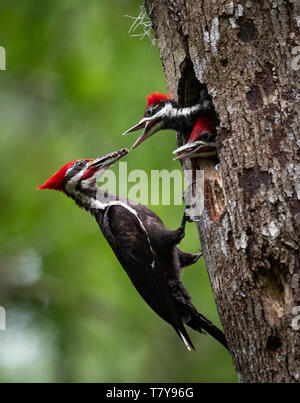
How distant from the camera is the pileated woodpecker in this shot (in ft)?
12.5

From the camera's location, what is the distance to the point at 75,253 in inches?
267

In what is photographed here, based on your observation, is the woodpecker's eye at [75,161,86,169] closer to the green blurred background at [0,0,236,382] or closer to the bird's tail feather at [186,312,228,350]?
the green blurred background at [0,0,236,382]

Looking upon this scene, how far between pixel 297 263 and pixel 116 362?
436 centimetres

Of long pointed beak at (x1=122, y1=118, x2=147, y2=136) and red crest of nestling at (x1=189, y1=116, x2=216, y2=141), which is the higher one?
long pointed beak at (x1=122, y1=118, x2=147, y2=136)

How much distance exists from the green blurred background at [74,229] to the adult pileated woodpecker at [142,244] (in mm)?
1365

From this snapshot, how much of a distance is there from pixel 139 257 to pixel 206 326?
71 cm

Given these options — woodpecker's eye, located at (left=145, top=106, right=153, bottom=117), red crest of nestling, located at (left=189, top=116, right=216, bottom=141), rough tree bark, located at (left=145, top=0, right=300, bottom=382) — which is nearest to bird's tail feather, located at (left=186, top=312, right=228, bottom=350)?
rough tree bark, located at (left=145, top=0, right=300, bottom=382)

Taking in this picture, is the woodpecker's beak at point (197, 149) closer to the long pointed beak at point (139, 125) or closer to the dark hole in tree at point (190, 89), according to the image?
the dark hole in tree at point (190, 89)

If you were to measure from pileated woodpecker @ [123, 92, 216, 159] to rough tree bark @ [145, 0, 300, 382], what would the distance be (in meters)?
0.24

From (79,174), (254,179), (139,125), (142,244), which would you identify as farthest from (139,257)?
(254,179)

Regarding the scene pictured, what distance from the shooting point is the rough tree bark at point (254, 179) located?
3.08 m

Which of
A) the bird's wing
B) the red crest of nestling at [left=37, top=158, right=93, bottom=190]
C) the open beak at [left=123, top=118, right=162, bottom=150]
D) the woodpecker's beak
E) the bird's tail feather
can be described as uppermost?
the open beak at [left=123, top=118, right=162, bottom=150]

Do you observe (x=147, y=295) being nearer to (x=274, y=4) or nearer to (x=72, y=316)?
(x=274, y=4)

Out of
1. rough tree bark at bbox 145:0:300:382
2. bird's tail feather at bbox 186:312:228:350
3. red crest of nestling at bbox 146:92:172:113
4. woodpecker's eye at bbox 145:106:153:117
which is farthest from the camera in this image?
woodpecker's eye at bbox 145:106:153:117
